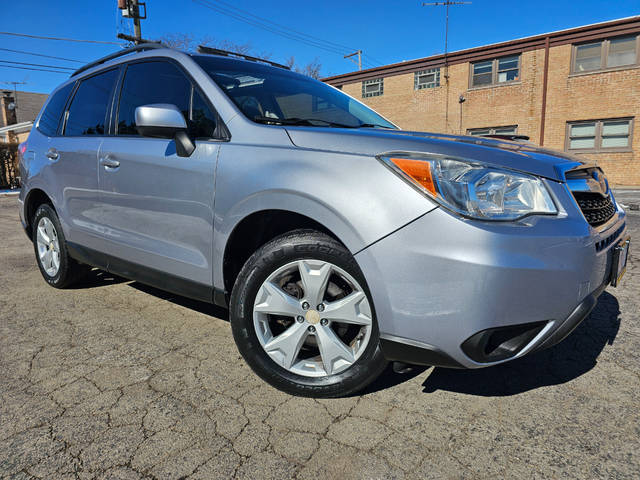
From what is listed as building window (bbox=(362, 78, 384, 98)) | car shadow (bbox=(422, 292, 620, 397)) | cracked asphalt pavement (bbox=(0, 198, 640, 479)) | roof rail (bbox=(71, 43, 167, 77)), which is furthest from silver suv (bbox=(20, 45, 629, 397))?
building window (bbox=(362, 78, 384, 98))

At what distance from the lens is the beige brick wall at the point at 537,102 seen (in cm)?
1612

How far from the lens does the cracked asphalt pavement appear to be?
1614 mm

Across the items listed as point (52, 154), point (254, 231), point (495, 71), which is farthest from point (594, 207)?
point (495, 71)

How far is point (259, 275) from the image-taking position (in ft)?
6.76

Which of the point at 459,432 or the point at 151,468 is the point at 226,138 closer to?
the point at 151,468

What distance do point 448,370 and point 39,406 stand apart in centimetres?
198

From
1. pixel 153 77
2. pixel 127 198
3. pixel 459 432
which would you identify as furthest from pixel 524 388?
pixel 153 77

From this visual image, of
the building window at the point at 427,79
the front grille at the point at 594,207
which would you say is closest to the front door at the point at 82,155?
the front grille at the point at 594,207

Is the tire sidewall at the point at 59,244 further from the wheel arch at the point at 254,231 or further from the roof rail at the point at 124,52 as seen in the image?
the wheel arch at the point at 254,231

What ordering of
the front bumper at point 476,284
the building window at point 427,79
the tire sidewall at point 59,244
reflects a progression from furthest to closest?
1. the building window at point 427,79
2. the tire sidewall at point 59,244
3. the front bumper at point 476,284

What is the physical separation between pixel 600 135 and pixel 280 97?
17.9 meters

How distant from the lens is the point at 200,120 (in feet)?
8.01

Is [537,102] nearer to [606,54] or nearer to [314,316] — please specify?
[606,54]

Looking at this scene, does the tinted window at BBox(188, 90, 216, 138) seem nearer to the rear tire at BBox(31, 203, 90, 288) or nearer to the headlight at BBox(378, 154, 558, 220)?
the headlight at BBox(378, 154, 558, 220)
